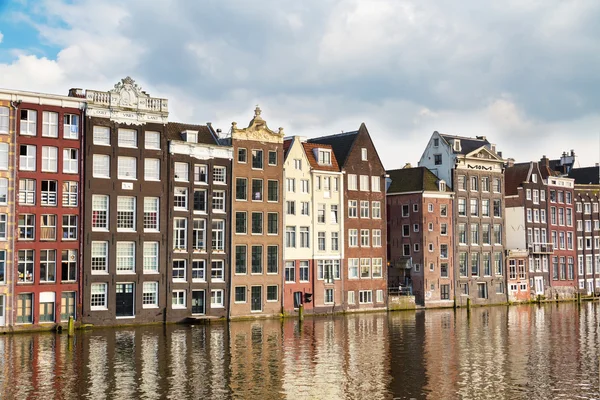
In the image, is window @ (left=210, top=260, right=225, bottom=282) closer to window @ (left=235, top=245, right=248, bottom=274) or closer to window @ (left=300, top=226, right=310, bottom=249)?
window @ (left=235, top=245, right=248, bottom=274)

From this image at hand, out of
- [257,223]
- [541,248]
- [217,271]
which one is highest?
[257,223]

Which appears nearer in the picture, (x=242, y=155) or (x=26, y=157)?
(x=26, y=157)

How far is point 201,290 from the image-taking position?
254 ft

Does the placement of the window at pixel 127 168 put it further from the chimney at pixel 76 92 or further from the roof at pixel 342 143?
the roof at pixel 342 143

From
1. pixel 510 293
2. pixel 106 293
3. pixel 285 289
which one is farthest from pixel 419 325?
pixel 510 293

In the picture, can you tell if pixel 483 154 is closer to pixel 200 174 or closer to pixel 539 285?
pixel 539 285

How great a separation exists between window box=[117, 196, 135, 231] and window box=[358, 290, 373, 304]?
27.9 meters

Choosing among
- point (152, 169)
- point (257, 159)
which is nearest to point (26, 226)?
point (152, 169)

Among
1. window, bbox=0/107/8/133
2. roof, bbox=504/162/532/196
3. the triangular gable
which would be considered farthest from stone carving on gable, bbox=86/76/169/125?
roof, bbox=504/162/532/196

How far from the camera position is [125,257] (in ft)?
238

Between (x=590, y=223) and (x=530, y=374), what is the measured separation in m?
81.7

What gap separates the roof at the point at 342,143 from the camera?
3605 inches

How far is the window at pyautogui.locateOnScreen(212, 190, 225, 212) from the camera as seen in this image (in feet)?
259

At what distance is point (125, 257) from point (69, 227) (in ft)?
18.0
